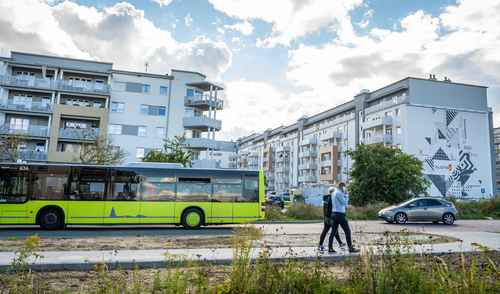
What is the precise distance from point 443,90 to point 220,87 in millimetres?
34734

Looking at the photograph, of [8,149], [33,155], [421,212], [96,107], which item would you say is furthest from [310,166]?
[8,149]

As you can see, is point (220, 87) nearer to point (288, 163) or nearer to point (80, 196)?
point (80, 196)

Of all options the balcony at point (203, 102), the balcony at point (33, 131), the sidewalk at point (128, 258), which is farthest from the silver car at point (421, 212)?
the balcony at point (33, 131)

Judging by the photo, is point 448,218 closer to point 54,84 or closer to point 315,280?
point 315,280

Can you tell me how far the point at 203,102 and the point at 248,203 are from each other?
110 ft

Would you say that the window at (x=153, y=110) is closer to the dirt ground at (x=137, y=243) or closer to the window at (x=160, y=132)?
the window at (x=160, y=132)

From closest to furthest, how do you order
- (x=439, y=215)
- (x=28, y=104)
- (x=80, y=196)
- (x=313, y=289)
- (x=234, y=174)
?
1. (x=313, y=289)
2. (x=80, y=196)
3. (x=234, y=174)
4. (x=439, y=215)
5. (x=28, y=104)

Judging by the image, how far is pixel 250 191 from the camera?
17.9 metres

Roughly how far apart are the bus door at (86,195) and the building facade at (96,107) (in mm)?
27165

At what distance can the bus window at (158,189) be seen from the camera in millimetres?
16750

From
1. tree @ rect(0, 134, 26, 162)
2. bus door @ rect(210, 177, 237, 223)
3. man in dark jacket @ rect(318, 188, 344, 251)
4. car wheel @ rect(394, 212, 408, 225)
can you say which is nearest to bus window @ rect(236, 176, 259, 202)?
bus door @ rect(210, 177, 237, 223)

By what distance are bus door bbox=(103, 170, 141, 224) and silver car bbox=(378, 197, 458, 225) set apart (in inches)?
575

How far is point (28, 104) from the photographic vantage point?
141ft

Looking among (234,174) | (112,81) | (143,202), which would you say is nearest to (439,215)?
(234,174)
